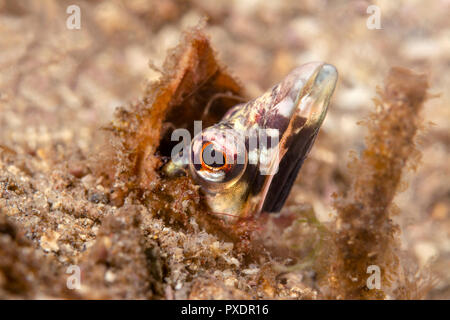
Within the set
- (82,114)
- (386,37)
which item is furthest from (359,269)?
(386,37)

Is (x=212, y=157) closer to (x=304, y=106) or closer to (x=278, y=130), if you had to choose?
(x=278, y=130)
